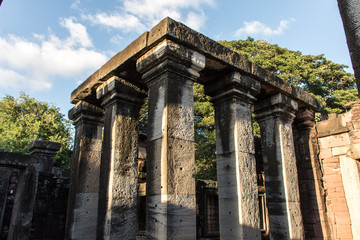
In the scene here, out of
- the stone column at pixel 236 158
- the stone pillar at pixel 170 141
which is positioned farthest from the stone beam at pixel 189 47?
the stone column at pixel 236 158

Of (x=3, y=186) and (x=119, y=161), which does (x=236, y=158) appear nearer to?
(x=119, y=161)

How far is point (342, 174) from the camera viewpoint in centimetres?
648

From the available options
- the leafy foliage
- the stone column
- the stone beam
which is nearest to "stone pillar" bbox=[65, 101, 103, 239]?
the stone beam

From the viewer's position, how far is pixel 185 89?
156 inches

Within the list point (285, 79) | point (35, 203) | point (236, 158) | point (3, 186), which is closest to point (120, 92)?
point (236, 158)

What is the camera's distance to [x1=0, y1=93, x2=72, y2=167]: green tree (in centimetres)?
1847

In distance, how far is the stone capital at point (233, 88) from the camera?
4.73m

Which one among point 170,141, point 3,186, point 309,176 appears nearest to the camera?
point 170,141

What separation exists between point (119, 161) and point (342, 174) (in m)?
5.53

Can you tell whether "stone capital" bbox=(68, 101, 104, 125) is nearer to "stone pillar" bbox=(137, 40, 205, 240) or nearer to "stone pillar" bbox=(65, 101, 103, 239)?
"stone pillar" bbox=(65, 101, 103, 239)

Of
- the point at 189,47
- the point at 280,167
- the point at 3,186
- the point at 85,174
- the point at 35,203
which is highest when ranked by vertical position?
the point at 189,47

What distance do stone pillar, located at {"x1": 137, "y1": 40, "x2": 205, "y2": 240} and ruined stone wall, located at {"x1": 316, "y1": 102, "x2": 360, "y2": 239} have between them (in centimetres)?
466

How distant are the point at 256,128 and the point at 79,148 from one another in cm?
862

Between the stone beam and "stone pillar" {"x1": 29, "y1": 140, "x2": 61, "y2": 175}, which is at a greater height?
the stone beam
